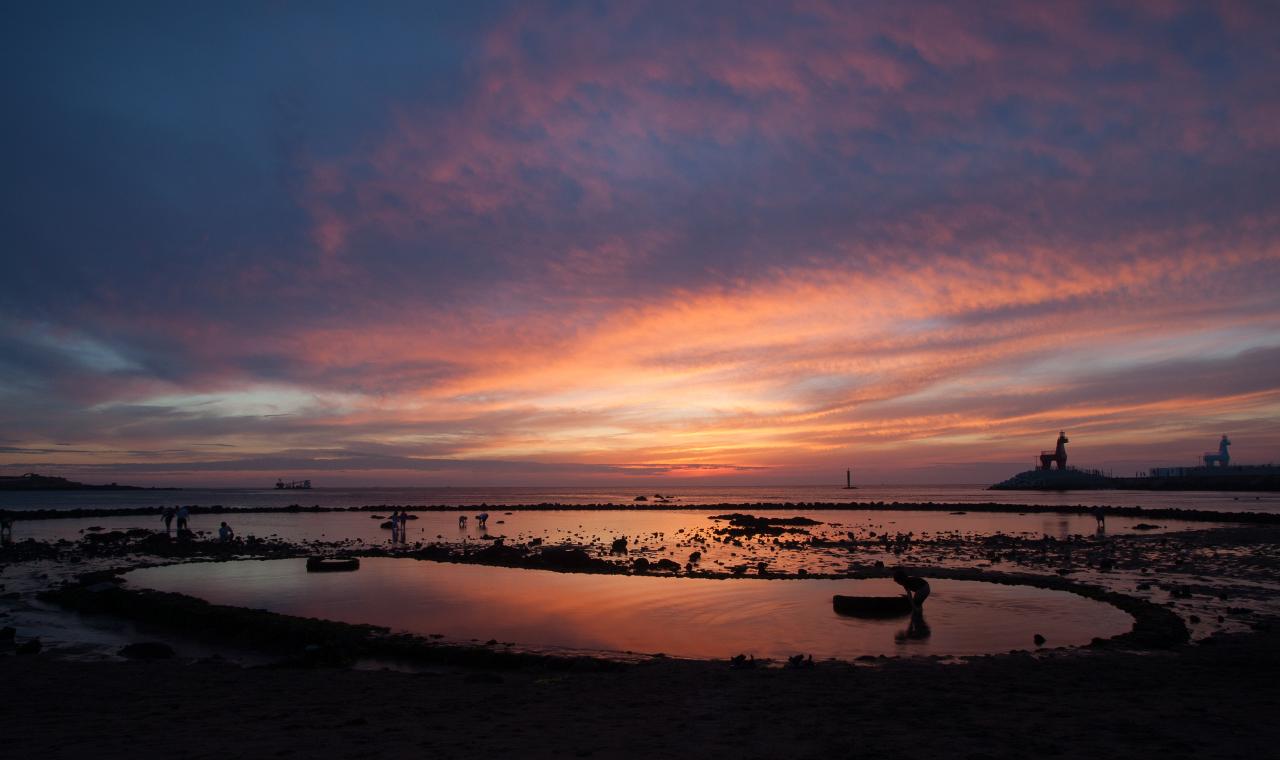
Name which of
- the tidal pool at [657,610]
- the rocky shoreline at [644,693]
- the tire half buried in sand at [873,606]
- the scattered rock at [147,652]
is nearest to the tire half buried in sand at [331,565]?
the tidal pool at [657,610]

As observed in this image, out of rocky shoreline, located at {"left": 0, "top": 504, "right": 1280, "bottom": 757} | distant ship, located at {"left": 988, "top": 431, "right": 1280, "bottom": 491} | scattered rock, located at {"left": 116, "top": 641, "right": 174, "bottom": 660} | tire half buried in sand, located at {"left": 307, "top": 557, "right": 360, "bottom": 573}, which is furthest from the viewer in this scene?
distant ship, located at {"left": 988, "top": 431, "right": 1280, "bottom": 491}

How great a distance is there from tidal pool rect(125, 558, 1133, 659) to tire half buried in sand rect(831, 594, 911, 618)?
1.90 feet

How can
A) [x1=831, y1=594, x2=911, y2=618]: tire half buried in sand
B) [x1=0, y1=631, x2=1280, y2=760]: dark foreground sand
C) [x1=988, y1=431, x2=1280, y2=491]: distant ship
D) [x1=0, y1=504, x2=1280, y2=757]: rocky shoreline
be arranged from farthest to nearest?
[x1=988, y1=431, x2=1280, y2=491]: distant ship → [x1=831, y1=594, x2=911, y2=618]: tire half buried in sand → [x1=0, y1=504, x2=1280, y2=757]: rocky shoreline → [x1=0, y1=631, x2=1280, y2=760]: dark foreground sand

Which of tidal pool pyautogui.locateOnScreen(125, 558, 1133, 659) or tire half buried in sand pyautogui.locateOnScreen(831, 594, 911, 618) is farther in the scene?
tire half buried in sand pyautogui.locateOnScreen(831, 594, 911, 618)

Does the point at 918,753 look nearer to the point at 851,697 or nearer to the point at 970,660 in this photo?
the point at 851,697

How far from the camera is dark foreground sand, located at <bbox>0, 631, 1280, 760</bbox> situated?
9109mm

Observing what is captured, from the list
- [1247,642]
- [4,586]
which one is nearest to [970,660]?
[1247,642]

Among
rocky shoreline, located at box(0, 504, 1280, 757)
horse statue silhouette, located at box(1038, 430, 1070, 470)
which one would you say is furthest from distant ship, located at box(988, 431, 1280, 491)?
rocky shoreline, located at box(0, 504, 1280, 757)

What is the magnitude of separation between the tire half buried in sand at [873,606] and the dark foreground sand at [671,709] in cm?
585

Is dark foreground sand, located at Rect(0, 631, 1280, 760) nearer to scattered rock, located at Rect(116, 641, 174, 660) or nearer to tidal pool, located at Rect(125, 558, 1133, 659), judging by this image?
scattered rock, located at Rect(116, 641, 174, 660)

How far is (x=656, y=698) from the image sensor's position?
12.2 m

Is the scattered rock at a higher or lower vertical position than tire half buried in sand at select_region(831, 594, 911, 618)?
higher

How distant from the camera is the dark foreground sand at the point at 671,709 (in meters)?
9.11

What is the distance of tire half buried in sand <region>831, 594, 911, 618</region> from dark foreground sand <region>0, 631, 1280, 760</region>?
585cm
